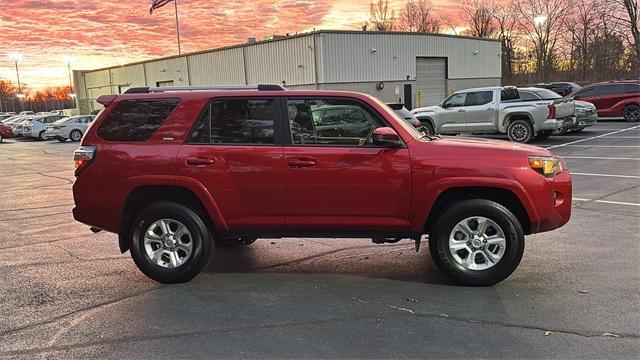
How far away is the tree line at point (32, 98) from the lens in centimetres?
10519

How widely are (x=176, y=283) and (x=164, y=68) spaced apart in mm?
43813

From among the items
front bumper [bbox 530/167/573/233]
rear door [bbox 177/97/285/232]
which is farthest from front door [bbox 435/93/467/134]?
Result: rear door [bbox 177/97/285/232]

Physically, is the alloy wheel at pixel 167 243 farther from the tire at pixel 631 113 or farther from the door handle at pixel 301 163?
the tire at pixel 631 113

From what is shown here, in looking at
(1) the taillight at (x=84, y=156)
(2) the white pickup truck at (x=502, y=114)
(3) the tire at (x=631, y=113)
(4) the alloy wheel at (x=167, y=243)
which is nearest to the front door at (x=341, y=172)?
(4) the alloy wheel at (x=167, y=243)

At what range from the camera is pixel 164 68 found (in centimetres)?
4597

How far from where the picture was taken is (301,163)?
494 cm

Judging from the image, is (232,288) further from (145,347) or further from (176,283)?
(145,347)

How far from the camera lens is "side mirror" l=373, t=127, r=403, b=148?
15.6 ft

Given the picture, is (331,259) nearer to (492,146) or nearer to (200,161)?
(200,161)

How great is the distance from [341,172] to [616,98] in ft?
69.1

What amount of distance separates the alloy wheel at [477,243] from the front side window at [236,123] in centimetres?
196

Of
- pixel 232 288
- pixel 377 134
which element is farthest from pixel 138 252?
pixel 377 134

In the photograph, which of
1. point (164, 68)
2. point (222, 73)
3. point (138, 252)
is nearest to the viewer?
point (138, 252)

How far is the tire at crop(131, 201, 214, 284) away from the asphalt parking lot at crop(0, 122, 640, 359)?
0.51ft
